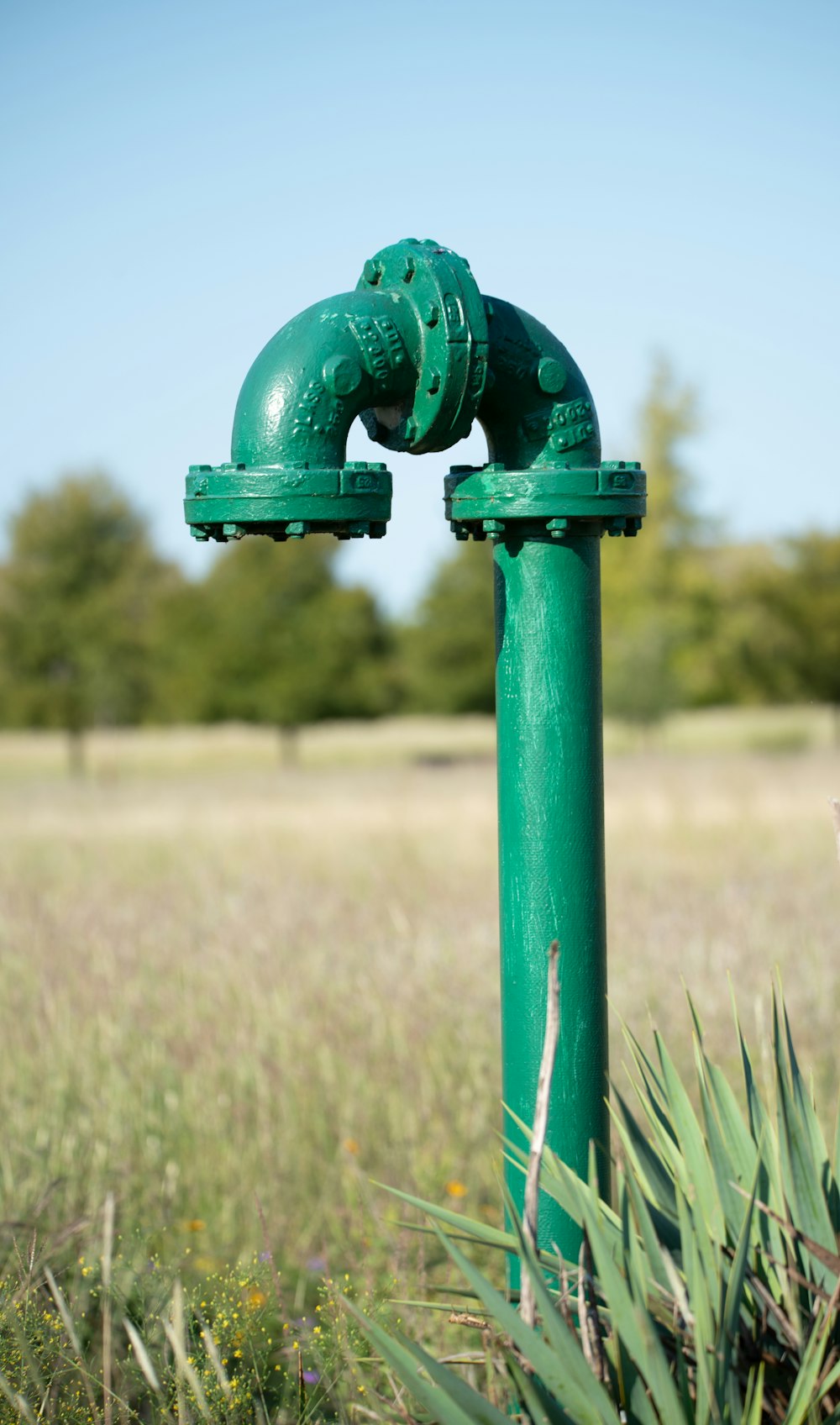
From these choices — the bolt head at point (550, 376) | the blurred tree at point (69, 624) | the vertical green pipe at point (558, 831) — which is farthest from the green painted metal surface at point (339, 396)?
the blurred tree at point (69, 624)

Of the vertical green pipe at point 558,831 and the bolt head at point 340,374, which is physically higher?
the bolt head at point 340,374

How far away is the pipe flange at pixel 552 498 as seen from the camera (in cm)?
202

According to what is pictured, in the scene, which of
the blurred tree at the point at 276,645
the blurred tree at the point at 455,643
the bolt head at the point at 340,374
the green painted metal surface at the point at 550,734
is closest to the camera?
the bolt head at the point at 340,374

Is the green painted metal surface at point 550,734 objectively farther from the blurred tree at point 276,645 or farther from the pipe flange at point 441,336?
the blurred tree at point 276,645

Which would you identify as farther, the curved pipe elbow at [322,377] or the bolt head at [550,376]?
the bolt head at [550,376]

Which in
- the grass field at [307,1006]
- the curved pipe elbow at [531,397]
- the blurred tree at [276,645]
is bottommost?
the grass field at [307,1006]

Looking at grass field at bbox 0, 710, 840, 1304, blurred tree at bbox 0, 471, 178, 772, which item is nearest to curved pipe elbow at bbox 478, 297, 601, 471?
grass field at bbox 0, 710, 840, 1304

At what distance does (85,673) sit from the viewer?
82.3ft

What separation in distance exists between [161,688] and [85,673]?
1520 millimetres

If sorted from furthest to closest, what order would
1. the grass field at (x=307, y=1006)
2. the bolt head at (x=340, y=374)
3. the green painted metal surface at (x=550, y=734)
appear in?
the grass field at (x=307, y=1006)
the green painted metal surface at (x=550, y=734)
the bolt head at (x=340, y=374)

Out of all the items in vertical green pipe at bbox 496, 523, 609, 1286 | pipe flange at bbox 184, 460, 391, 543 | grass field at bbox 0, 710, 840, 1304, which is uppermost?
pipe flange at bbox 184, 460, 391, 543

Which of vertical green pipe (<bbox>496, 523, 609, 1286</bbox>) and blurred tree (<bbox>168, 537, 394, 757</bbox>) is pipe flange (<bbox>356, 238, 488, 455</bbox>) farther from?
blurred tree (<bbox>168, 537, 394, 757</bbox>)

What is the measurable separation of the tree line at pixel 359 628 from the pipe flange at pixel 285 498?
18724 millimetres

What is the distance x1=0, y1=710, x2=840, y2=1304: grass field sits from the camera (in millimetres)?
3455
